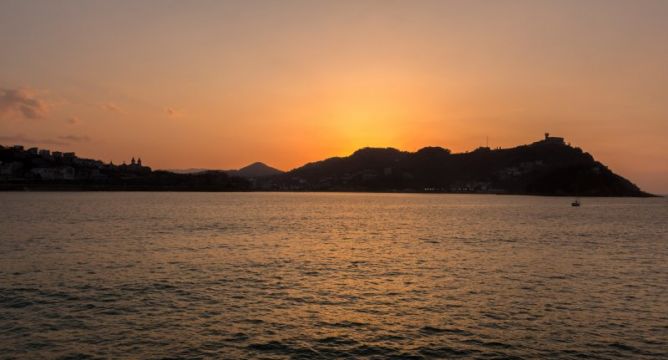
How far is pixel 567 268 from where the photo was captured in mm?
54969

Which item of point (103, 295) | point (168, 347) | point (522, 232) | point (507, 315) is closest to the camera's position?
point (168, 347)

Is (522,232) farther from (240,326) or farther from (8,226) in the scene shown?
(8,226)

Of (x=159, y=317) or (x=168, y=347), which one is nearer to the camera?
(x=168, y=347)

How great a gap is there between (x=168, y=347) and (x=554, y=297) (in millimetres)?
30924

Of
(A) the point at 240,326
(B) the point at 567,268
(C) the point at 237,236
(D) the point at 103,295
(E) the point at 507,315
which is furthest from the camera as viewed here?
(C) the point at 237,236

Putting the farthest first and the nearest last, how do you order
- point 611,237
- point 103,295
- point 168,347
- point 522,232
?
point 522,232
point 611,237
point 103,295
point 168,347

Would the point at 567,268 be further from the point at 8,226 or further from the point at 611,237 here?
the point at 8,226

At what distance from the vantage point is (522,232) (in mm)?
102688

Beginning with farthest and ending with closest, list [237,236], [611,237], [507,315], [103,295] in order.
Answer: [611,237]
[237,236]
[103,295]
[507,315]

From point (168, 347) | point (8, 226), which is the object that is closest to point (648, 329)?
point (168, 347)

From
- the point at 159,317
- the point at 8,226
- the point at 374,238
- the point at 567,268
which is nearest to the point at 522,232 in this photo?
the point at 374,238

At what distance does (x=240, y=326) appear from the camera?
30281 mm

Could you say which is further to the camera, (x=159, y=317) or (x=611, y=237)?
(x=611, y=237)

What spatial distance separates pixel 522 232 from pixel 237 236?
199 feet
